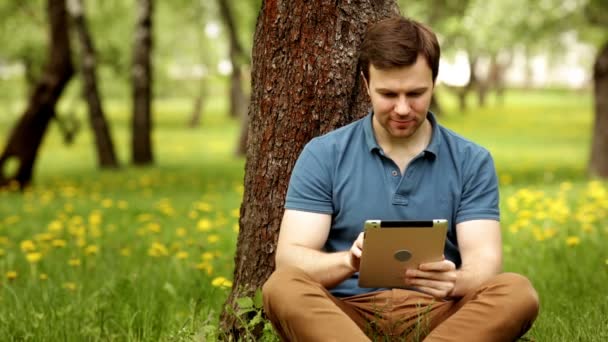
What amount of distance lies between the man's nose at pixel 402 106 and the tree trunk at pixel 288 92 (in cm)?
56

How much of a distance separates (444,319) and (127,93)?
30.5 metres

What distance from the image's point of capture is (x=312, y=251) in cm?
326

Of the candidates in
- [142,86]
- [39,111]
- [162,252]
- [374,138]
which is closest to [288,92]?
[374,138]

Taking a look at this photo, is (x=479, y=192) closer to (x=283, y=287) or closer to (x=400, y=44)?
(x=400, y=44)

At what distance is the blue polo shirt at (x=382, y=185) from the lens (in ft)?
10.9

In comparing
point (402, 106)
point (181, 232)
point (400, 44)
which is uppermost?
point (400, 44)

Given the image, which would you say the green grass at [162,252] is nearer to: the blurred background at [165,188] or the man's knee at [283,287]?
the blurred background at [165,188]

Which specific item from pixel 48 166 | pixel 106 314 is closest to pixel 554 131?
pixel 48 166

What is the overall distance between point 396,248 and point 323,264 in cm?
29

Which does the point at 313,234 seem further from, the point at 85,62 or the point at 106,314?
the point at 85,62

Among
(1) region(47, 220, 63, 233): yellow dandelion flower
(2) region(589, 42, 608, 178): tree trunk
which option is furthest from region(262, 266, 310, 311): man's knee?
(2) region(589, 42, 608, 178): tree trunk

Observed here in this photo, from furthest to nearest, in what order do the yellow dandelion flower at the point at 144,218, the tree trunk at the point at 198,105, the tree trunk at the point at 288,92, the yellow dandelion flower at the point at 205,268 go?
the tree trunk at the point at 198,105, the yellow dandelion flower at the point at 144,218, the yellow dandelion flower at the point at 205,268, the tree trunk at the point at 288,92

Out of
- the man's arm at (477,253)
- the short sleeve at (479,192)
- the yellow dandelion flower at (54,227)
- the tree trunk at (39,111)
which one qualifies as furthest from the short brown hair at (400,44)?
the tree trunk at (39,111)

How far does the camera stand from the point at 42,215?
359 inches
